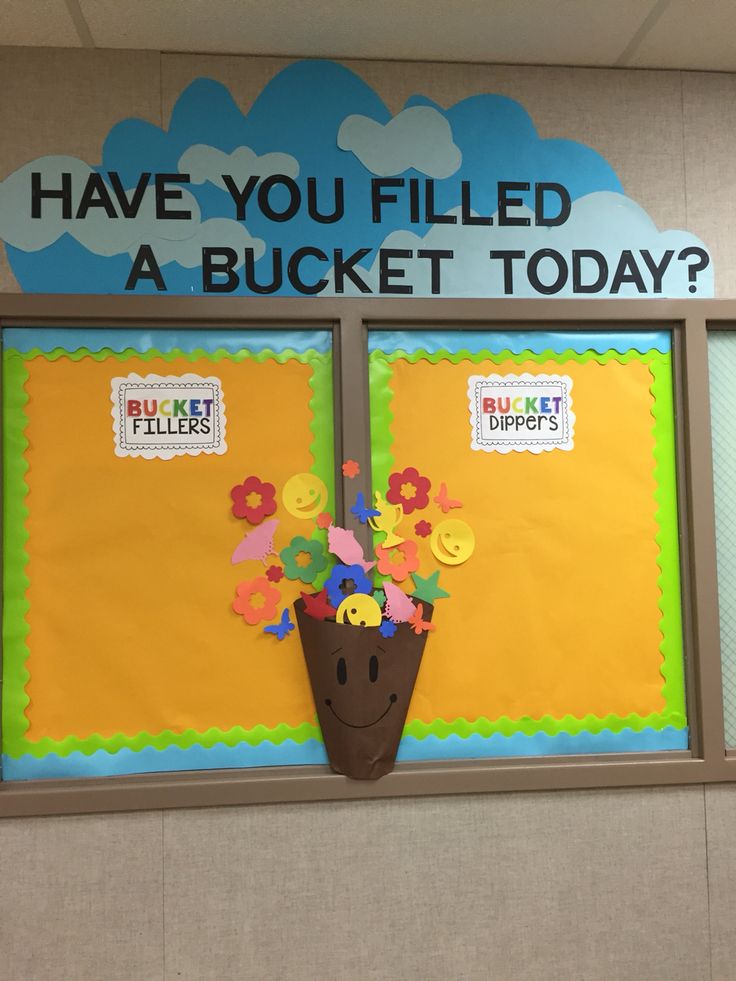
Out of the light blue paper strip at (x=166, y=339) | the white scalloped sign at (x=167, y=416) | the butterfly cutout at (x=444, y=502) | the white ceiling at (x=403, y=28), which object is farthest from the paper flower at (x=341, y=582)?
the white ceiling at (x=403, y=28)

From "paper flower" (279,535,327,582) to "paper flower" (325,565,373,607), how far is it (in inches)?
1.5

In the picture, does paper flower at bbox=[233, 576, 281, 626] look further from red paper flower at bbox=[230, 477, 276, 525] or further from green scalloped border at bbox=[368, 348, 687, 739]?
green scalloped border at bbox=[368, 348, 687, 739]

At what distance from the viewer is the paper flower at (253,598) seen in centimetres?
174

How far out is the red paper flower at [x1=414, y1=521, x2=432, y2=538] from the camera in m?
1.78

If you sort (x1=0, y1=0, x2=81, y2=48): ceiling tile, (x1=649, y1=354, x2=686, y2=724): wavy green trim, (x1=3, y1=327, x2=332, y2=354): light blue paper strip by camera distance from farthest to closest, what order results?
(x1=649, y1=354, x2=686, y2=724): wavy green trim, (x1=3, y1=327, x2=332, y2=354): light blue paper strip, (x1=0, y1=0, x2=81, y2=48): ceiling tile

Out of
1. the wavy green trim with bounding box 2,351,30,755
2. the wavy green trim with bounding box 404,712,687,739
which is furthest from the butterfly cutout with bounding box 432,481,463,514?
the wavy green trim with bounding box 2,351,30,755

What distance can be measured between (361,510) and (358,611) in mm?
210

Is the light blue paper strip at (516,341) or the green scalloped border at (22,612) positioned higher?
the light blue paper strip at (516,341)

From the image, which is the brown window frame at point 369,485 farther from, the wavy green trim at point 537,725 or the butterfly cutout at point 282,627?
the butterfly cutout at point 282,627

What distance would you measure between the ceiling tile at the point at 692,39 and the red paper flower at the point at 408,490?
3.46ft

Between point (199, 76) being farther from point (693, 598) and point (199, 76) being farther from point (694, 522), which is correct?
point (693, 598)

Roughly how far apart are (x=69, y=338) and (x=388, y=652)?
93 cm

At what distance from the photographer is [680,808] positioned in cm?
180

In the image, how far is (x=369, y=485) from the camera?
1.77 meters
